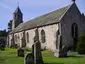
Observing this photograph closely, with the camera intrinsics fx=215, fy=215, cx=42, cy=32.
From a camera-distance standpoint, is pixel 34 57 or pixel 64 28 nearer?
pixel 34 57

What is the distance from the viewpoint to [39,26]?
47.8 m

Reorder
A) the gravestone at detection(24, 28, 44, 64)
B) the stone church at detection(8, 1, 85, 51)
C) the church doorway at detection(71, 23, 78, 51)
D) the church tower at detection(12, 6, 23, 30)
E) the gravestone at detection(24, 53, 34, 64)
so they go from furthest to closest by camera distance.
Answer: the church tower at detection(12, 6, 23, 30) → the church doorway at detection(71, 23, 78, 51) → the stone church at detection(8, 1, 85, 51) → the gravestone at detection(24, 28, 44, 64) → the gravestone at detection(24, 53, 34, 64)

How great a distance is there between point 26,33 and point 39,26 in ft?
33.5

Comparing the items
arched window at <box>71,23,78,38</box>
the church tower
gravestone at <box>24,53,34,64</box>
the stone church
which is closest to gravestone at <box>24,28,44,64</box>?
gravestone at <box>24,53,34,64</box>

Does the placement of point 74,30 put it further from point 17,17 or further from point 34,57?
point 17,17

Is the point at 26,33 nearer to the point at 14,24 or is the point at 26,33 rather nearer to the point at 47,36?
the point at 47,36

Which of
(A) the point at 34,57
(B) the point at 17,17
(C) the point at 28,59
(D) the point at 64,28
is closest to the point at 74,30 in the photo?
(D) the point at 64,28

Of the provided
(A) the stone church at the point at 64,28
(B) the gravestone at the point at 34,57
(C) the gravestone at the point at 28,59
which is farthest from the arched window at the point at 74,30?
(C) the gravestone at the point at 28,59

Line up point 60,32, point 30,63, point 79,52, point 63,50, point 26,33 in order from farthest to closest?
point 26,33 < point 60,32 < point 79,52 < point 63,50 < point 30,63

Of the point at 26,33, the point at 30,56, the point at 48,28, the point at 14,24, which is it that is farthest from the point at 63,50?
the point at 14,24

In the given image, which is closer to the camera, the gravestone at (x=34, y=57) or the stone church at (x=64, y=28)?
the gravestone at (x=34, y=57)

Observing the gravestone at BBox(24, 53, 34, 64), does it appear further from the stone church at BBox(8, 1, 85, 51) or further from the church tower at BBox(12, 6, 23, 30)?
the church tower at BBox(12, 6, 23, 30)

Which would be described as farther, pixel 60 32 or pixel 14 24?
pixel 14 24

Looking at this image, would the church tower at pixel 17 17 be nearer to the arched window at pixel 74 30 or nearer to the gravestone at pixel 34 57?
the arched window at pixel 74 30
